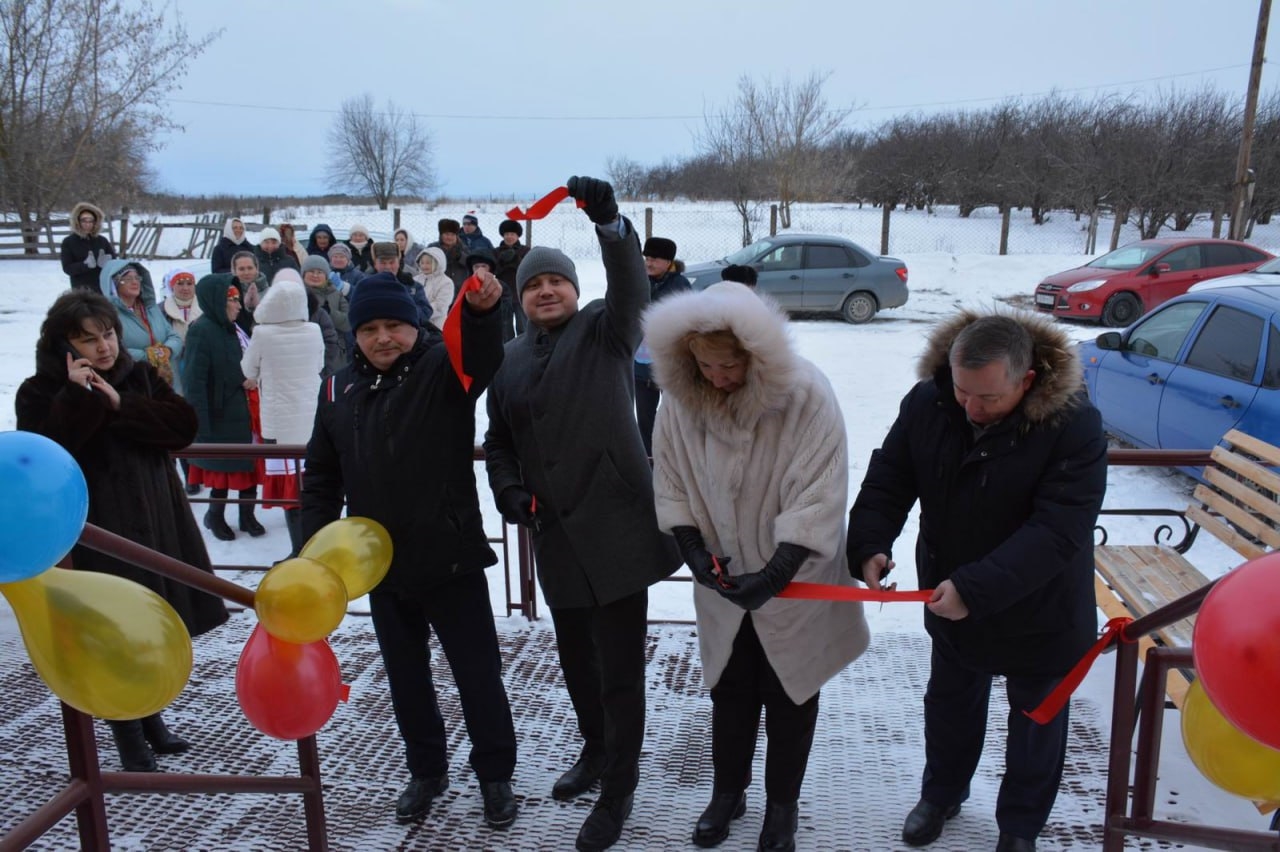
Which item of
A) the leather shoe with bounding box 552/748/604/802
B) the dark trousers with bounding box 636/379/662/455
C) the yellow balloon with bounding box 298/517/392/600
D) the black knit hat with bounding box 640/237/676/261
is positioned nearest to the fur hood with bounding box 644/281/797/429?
the yellow balloon with bounding box 298/517/392/600

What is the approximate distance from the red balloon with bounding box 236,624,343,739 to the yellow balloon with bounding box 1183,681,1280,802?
205 cm

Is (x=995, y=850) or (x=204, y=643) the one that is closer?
(x=995, y=850)

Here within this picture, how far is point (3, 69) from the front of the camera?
19.4 m

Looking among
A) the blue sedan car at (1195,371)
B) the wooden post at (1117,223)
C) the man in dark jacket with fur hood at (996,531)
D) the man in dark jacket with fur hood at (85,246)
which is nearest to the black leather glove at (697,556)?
the man in dark jacket with fur hood at (996,531)

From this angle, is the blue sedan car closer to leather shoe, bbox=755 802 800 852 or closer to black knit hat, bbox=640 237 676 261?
black knit hat, bbox=640 237 676 261

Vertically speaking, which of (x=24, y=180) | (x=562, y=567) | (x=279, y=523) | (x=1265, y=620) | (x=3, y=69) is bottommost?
(x=279, y=523)

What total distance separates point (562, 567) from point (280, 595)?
2.88 feet

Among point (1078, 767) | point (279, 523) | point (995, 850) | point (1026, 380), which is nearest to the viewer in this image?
point (1026, 380)

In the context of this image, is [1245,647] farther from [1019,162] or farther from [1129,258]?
[1019,162]

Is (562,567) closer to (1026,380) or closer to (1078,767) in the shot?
(1026,380)

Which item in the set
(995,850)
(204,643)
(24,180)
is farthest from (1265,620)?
(24,180)

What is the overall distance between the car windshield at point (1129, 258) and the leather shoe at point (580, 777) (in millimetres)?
14210

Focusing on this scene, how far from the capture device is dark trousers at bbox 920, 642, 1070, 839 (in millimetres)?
2514

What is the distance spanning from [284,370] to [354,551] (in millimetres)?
3330
